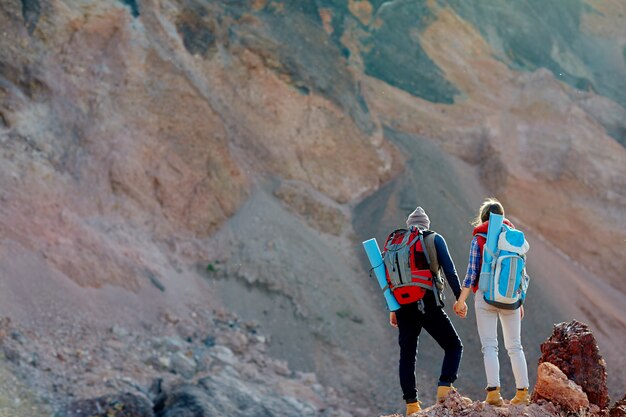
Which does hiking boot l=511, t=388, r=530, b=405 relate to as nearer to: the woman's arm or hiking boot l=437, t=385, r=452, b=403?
hiking boot l=437, t=385, r=452, b=403

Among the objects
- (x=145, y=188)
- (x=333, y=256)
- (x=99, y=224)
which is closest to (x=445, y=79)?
(x=333, y=256)

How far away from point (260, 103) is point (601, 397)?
1340 centimetres

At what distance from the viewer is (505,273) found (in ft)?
20.2

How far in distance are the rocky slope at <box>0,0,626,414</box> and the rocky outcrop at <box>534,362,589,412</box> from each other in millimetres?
5498

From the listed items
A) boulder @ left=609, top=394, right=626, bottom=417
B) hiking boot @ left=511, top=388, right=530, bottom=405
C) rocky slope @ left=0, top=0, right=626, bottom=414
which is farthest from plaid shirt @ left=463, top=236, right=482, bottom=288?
rocky slope @ left=0, top=0, right=626, bottom=414

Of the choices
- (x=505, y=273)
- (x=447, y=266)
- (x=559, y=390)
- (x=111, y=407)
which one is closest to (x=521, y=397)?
(x=559, y=390)

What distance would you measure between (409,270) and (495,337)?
0.79 metres

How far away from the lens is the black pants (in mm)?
6289

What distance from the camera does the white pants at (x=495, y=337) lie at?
6297mm

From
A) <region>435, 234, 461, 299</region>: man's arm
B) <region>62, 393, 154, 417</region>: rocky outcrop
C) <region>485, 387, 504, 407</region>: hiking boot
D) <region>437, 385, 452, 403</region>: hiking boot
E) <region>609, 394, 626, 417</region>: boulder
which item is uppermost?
<region>435, 234, 461, 299</region>: man's arm

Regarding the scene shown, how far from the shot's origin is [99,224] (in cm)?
1435

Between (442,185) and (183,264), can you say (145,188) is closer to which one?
(183,264)

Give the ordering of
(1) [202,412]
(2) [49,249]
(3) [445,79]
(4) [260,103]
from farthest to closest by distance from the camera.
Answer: (3) [445,79], (4) [260,103], (2) [49,249], (1) [202,412]

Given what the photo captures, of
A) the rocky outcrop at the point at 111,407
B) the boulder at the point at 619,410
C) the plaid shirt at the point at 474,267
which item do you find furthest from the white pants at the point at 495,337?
the rocky outcrop at the point at 111,407
